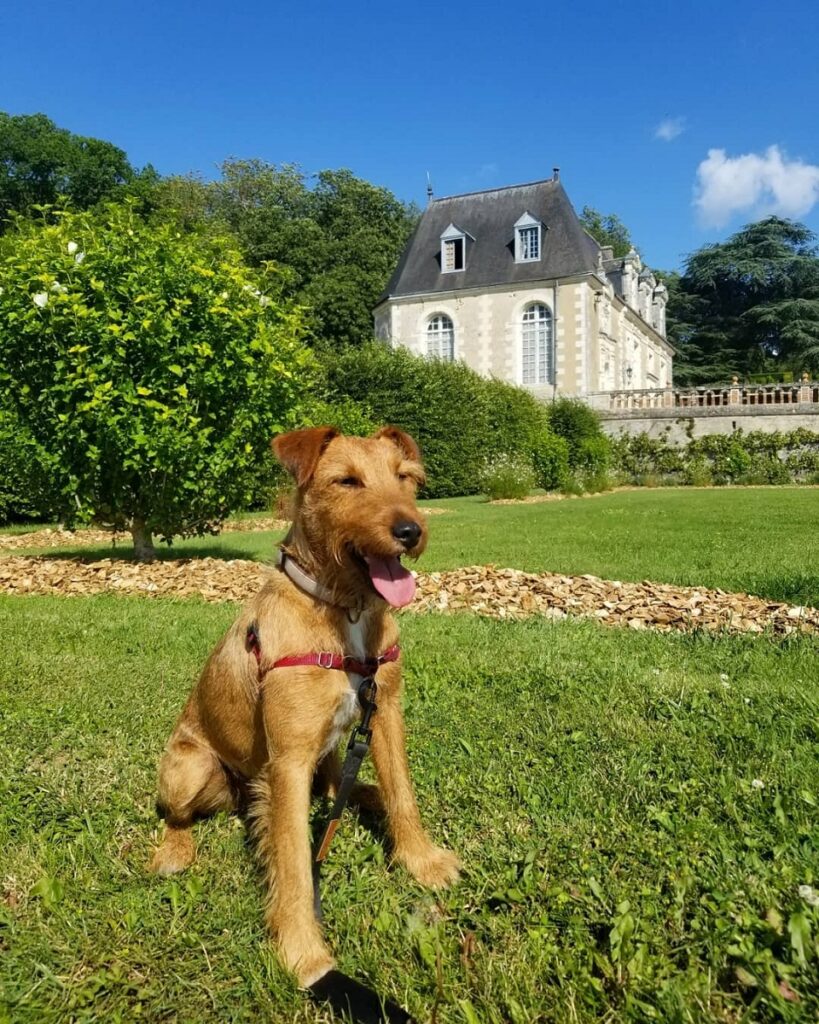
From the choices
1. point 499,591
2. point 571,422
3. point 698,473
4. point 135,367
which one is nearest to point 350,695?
point 499,591

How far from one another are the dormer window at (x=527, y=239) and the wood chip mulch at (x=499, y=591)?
3260 cm

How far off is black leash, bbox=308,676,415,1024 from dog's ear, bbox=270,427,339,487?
28.0 inches

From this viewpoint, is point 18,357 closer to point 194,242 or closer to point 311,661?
point 194,242

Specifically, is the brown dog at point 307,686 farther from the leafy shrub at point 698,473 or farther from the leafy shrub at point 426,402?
the leafy shrub at point 698,473

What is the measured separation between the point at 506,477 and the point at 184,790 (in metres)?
19.3

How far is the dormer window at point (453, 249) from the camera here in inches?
1511

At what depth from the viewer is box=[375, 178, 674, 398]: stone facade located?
36.1 meters

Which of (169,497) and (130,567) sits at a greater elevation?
(169,497)

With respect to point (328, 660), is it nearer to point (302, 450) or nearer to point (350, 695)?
point (350, 695)

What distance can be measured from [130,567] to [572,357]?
103 feet

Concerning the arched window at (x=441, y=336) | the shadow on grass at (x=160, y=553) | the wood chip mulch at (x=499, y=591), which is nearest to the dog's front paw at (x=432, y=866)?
the wood chip mulch at (x=499, y=591)

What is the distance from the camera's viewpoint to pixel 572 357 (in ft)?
119

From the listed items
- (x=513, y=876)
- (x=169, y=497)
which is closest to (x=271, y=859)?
(x=513, y=876)

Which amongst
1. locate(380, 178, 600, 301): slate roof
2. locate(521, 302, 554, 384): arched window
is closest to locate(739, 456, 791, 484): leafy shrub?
locate(521, 302, 554, 384): arched window
